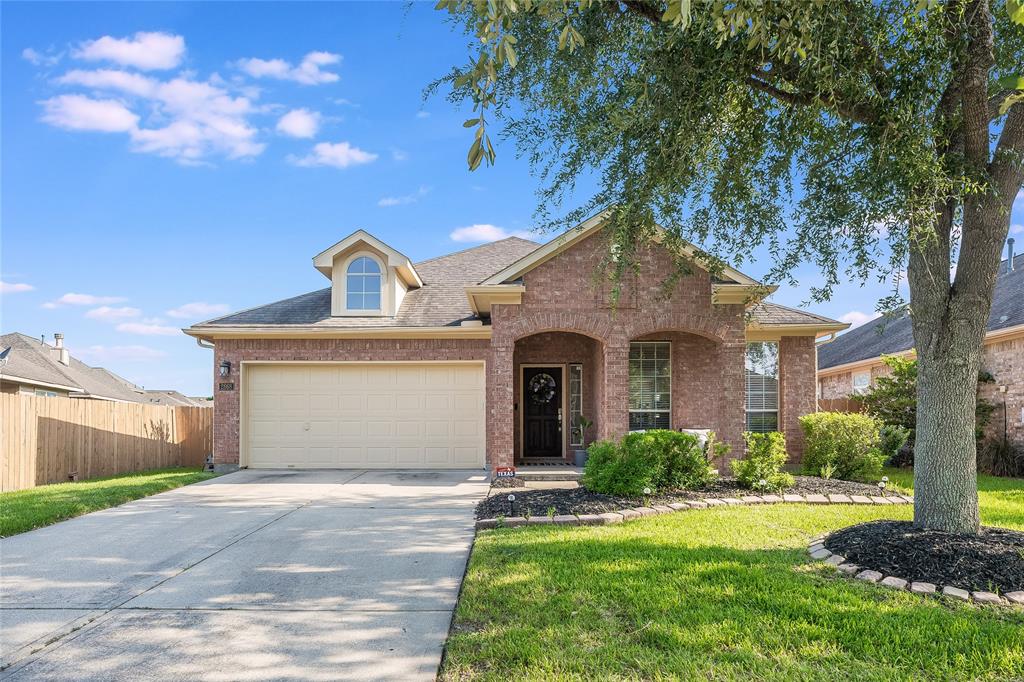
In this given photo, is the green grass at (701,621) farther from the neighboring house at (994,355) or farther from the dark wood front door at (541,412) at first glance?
the dark wood front door at (541,412)

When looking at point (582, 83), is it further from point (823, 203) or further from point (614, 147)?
point (823, 203)

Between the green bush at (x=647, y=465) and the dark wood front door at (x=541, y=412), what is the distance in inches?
194

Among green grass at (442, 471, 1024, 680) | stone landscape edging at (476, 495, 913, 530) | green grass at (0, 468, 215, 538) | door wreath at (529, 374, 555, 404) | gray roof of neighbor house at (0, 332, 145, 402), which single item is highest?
gray roof of neighbor house at (0, 332, 145, 402)

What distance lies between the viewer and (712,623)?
13.2 ft

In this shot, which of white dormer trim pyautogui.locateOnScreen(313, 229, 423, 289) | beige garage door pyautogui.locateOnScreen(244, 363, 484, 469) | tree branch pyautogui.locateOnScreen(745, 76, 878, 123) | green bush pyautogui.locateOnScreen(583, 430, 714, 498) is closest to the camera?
tree branch pyautogui.locateOnScreen(745, 76, 878, 123)

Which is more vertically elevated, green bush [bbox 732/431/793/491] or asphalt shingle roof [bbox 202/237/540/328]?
asphalt shingle roof [bbox 202/237/540/328]

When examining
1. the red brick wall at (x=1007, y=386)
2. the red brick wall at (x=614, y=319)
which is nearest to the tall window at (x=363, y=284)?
the red brick wall at (x=614, y=319)

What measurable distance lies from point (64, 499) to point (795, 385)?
13.9m

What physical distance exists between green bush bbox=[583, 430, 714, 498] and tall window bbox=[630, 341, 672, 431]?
343cm

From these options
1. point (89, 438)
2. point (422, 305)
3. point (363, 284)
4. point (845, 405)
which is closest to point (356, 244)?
point (363, 284)

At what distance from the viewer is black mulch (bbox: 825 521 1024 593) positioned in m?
4.77

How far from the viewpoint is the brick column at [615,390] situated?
444 inches

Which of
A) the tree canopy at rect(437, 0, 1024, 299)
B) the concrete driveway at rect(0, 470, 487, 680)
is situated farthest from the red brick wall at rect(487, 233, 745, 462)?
the concrete driveway at rect(0, 470, 487, 680)

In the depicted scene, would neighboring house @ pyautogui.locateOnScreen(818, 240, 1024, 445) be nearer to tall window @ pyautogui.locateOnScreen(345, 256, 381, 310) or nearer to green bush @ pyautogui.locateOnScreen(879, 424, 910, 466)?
green bush @ pyautogui.locateOnScreen(879, 424, 910, 466)
